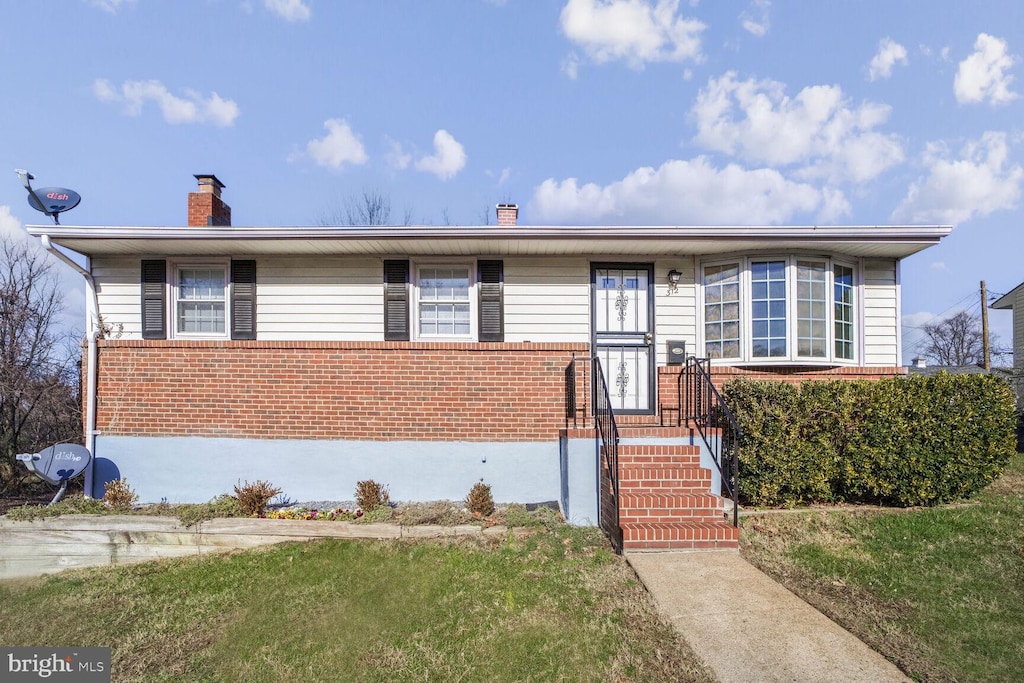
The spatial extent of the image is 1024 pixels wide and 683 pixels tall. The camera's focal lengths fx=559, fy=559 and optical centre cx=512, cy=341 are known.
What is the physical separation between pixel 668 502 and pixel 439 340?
11.8 feet

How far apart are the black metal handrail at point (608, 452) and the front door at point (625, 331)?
1021 millimetres

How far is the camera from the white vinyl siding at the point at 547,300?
7480 mm

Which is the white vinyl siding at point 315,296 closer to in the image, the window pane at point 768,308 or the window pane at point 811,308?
the window pane at point 768,308

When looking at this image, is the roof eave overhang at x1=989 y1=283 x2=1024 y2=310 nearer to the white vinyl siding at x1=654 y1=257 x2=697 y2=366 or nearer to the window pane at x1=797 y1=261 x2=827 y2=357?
the window pane at x1=797 y1=261 x2=827 y2=357

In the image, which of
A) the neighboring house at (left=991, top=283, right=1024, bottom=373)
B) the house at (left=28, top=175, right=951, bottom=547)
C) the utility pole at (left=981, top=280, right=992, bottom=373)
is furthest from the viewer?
the utility pole at (left=981, top=280, right=992, bottom=373)

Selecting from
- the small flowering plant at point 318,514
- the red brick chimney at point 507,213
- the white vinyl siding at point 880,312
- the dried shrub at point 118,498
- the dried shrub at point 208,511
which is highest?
the red brick chimney at point 507,213

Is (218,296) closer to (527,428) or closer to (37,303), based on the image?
(37,303)

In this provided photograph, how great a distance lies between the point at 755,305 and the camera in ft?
23.4

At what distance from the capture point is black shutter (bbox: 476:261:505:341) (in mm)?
7426

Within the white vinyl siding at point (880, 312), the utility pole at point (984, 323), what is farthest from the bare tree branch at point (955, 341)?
the white vinyl siding at point (880, 312)

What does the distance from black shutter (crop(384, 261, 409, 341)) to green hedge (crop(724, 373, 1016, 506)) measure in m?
4.23

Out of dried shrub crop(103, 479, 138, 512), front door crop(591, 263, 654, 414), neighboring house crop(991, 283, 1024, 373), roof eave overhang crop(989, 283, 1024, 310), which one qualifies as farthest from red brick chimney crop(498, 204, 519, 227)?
roof eave overhang crop(989, 283, 1024, 310)

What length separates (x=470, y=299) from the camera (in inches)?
294

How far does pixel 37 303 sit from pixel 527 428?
8.34 metres
